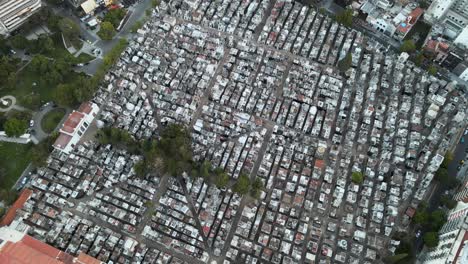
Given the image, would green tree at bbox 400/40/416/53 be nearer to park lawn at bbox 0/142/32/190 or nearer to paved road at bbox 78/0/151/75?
paved road at bbox 78/0/151/75

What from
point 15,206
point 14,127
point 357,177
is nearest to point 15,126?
point 14,127

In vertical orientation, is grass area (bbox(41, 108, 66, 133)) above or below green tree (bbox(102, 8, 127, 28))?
below

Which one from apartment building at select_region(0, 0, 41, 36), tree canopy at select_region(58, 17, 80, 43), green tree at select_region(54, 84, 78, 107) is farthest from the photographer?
tree canopy at select_region(58, 17, 80, 43)

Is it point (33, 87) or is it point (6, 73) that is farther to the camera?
point (33, 87)

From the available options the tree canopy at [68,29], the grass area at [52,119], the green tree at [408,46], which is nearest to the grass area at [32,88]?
the grass area at [52,119]

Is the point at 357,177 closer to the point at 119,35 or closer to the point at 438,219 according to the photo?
the point at 438,219

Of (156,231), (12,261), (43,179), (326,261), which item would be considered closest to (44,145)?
(43,179)

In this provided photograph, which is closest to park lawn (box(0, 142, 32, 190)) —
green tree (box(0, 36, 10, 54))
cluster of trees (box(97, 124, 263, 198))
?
cluster of trees (box(97, 124, 263, 198))
